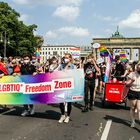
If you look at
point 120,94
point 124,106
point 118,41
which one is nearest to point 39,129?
point 120,94

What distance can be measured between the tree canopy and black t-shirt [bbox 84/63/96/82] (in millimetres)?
60188

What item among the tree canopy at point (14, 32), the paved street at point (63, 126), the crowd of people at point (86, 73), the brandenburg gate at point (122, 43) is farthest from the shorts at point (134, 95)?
the brandenburg gate at point (122, 43)

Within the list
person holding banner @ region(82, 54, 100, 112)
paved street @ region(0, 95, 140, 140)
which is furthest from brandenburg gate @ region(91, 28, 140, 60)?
paved street @ region(0, 95, 140, 140)

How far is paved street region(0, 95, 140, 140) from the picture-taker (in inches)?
403

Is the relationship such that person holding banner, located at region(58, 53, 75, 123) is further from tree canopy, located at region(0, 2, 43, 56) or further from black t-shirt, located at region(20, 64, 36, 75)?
tree canopy, located at region(0, 2, 43, 56)

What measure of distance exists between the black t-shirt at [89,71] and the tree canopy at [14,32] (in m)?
60.2

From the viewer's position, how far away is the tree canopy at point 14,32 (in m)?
75.6

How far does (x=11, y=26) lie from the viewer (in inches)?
3051

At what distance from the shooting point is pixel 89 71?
14.9m

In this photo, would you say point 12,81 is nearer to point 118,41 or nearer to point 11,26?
point 11,26

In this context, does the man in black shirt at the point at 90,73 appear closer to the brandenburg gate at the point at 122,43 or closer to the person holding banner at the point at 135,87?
the person holding banner at the point at 135,87

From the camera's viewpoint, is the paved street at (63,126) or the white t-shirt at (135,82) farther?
the white t-shirt at (135,82)

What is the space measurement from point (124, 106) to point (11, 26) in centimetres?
6220

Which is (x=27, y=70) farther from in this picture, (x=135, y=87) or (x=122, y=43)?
(x=122, y=43)
